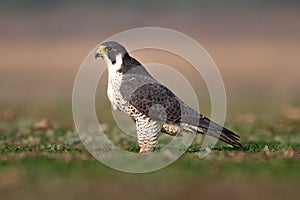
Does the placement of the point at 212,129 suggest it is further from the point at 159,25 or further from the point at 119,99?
the point at 159,25

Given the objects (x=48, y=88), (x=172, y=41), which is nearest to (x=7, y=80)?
(x=48, y=88)

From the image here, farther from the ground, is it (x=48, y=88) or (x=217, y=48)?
(x=217, y=48)

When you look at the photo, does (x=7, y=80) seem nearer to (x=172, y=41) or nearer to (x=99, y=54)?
(x=172, y=41)

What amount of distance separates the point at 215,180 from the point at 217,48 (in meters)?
47.0

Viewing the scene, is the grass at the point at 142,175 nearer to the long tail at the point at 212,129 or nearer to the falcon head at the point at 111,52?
the long tail at the point at 212,129

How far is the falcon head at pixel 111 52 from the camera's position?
1650 centimetres

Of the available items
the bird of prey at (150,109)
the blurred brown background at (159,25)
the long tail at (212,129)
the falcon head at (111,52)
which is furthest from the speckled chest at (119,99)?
the blurred brown background at (159,25)

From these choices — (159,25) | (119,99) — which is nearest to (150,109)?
(119,99)

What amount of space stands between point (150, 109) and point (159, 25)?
5454 centimetres

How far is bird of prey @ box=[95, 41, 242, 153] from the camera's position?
52.3 feet

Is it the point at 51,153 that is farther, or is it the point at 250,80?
the point at 250,80

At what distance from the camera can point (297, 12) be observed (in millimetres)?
74688

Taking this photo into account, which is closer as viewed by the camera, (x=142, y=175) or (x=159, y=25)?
(x=142, y=175)

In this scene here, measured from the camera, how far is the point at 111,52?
16578 millimetres
